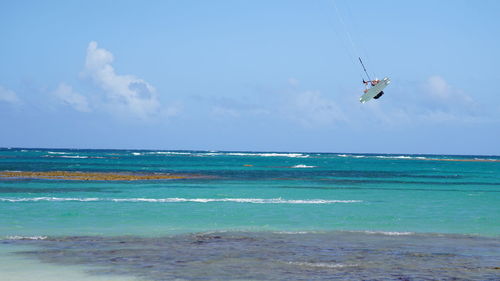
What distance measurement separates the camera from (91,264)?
731 inches

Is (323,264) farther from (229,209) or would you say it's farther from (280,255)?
(229,209)

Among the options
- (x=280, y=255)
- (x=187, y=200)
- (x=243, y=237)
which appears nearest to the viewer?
(x=280, y=255)

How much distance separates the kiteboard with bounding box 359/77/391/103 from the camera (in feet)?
113

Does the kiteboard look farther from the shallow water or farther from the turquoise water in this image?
the shallow water

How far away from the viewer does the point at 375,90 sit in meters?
34.7

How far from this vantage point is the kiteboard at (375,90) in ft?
113

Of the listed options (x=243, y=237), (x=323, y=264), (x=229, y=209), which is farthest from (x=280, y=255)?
(x=229, y=209)

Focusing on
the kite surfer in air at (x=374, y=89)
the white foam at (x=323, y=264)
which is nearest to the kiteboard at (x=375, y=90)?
the kite surfer in air at (x=374, y=89)

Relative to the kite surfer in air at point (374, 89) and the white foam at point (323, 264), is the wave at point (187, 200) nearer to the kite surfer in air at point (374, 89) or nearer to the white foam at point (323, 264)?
the kite surfer in air at point (374, 89)

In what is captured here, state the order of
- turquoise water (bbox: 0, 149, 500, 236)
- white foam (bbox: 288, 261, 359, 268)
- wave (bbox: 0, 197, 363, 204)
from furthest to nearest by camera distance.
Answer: wave (bbox: 0, 197, 363, 204) → turquoise water (bbox: 0, 149, 500, 236) → white foam (bbox: 288, 261, 359, 268)

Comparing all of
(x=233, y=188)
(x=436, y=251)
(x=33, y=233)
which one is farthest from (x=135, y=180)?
(x=436, y=251)

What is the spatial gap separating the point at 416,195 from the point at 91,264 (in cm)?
3480

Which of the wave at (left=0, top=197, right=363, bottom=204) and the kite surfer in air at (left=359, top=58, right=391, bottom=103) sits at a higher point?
the kite surfer in air at (left=359, top=58, right=391, bottom=103)

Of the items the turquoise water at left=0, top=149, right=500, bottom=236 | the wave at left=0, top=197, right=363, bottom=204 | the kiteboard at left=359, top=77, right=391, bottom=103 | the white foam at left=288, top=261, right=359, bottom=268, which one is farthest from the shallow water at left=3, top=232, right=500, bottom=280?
the wave at left=0, top=197, right=363, bottom=204
